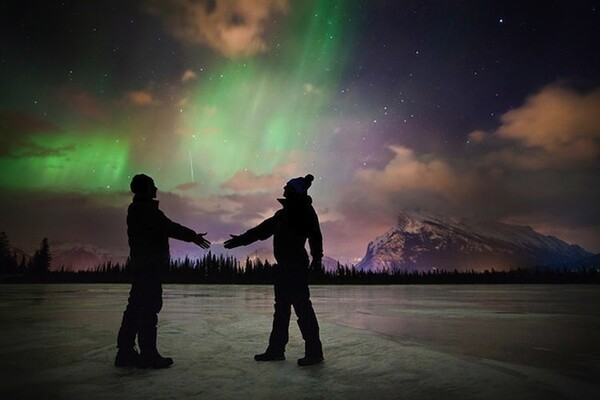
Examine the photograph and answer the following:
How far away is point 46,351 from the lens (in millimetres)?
6250

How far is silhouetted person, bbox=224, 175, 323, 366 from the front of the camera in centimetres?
577

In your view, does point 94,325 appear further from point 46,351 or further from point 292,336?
point 292,336

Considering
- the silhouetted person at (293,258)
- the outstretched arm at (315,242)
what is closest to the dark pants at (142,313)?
the silhouetted person at (293,258)

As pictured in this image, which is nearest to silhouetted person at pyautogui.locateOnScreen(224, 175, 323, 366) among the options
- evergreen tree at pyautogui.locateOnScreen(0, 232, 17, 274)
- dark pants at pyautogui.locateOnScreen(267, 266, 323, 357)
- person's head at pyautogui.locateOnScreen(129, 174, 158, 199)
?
dark pants at pyautogui.locateOnScreen(267, 266, 323, 357)

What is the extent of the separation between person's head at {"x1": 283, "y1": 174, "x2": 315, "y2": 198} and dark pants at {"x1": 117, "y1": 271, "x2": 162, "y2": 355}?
2.02 metres

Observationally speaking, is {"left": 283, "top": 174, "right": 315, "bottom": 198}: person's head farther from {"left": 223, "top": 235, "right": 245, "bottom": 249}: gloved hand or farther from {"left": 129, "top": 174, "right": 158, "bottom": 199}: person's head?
{"left": 129, "top": 174, "right": 158, "bottom": 199}: person's head

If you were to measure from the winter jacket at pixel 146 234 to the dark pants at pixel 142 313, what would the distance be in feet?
0.56

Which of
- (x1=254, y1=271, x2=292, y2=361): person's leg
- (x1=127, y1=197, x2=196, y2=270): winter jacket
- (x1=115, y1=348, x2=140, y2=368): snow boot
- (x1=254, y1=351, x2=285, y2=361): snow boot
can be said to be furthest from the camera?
(x1=254, y1=271, x2=292, y2=361): person's leg

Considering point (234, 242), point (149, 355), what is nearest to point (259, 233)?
point (234, 242)

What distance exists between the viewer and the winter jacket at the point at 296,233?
5.86 meters

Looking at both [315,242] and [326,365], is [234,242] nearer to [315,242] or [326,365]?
[315,242]

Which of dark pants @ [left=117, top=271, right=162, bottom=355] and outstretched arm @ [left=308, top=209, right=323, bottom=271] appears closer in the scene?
dark pants @ [left=117, top=271, right=162, bottom=355]

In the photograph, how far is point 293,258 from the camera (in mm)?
5844

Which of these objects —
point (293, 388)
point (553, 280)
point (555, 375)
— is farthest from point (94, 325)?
point (553, 280)
